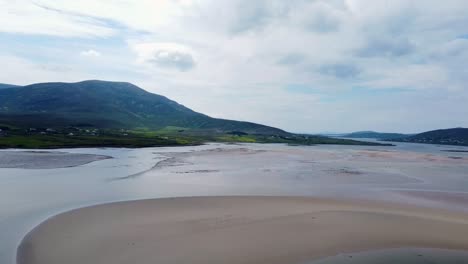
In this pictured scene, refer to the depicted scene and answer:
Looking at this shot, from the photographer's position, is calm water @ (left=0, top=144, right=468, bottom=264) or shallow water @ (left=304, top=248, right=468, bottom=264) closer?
shallow water @ (left=304, top=248, right=468, bottom=264)

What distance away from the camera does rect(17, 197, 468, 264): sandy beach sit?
11.6 metres

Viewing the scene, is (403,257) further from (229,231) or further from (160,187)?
(160,187)

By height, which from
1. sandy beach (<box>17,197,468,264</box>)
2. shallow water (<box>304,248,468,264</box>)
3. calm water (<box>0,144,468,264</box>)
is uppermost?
calm water (<box>0,144,468,264</box>)

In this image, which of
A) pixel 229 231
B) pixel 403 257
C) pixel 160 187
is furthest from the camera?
pixel 160 187

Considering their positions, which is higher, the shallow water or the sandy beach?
the sandy beach

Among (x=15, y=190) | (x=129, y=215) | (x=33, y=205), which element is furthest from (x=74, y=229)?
(x=15, y=190)

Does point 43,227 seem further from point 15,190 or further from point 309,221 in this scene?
A: point 309,221

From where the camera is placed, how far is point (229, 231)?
14.5 metres

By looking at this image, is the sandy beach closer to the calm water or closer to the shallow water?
the shallow water

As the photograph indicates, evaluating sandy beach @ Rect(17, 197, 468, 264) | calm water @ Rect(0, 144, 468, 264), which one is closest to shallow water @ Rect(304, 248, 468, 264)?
sandy beach @ Rect(17, 197, 468, 264)

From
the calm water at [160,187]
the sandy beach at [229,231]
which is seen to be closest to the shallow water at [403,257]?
the sandy beach at [229,231]

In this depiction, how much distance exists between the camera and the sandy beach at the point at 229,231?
11650 millimetres

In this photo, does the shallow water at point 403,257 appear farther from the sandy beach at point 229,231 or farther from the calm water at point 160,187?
the calm water at point 160,187

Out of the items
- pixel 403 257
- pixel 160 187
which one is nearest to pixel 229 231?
pixel 403 257
